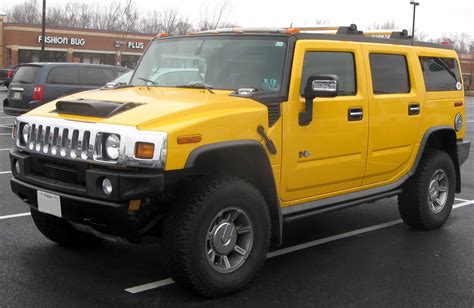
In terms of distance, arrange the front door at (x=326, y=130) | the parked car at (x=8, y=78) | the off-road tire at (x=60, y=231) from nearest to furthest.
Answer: the front door at (x=326, y=130)
the off-road tire at (x=60, y=231)
the parked car at (x=8, y=78)

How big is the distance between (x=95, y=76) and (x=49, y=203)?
1122 cm

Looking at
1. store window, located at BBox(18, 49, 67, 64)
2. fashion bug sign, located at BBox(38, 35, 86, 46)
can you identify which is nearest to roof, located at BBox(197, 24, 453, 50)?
fashion bug sign, located at BBox(38, 35, 86, 46)

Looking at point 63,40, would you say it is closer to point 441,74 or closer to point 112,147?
point 441,74

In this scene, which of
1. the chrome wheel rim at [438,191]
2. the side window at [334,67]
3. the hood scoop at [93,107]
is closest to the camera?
the hood scoop at [93,107]

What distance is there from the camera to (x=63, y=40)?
52812 mm

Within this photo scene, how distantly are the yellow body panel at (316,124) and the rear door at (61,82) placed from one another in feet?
31.5

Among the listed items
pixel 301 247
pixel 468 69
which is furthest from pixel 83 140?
pixel 468 69

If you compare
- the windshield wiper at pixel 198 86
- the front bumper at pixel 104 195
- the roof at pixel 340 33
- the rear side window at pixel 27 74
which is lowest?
the front bumper at pixel 104 195

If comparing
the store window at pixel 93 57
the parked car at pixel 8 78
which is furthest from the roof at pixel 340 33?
the store window at pixel 93 57

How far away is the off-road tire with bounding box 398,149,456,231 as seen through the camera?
603 centimetres

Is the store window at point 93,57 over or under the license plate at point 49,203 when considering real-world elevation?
over

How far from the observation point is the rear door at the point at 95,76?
14664 mm

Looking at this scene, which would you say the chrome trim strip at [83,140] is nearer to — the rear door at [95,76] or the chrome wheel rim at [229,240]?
the chrome wheel rim at [229,240]

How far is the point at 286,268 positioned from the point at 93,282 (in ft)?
5.25
